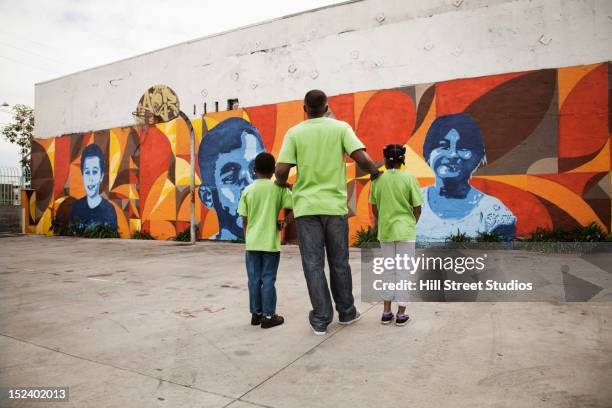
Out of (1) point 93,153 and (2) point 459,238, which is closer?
(2) point 459,238

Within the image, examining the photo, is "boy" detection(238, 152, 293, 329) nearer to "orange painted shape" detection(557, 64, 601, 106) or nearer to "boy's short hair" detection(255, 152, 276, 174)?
"boy's short hair" detection(255, 152, 276, 174)

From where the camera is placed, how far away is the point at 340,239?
118 inches

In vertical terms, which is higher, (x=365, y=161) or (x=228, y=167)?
(x=228, y=167)

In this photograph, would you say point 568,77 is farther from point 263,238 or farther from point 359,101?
point 263,238

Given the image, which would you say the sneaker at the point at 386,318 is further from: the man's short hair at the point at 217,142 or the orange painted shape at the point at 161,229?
the orange painted shape at the point at 161,229

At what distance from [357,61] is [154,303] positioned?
22.6 ft

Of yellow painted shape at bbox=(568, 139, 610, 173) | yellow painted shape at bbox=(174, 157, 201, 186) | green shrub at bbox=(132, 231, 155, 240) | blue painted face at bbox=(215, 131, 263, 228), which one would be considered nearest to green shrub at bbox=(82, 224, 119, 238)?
green shrub at bbox=(132, 231, 155, 240)

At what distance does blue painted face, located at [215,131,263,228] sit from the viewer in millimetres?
9680

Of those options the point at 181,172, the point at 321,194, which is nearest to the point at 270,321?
the point at 321,194

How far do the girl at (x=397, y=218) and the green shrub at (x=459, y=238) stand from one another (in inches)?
191

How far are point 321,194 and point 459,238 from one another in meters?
5.43

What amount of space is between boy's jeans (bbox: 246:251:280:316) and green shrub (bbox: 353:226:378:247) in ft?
17.3

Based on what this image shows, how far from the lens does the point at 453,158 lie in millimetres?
7770

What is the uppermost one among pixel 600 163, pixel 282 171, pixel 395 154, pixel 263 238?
pixel 600 163
